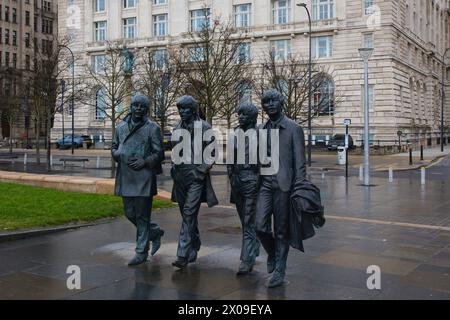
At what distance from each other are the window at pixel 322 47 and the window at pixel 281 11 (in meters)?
4.35

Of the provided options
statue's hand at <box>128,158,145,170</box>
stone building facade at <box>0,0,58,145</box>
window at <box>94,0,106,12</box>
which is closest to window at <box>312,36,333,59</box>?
window at <box>94,0,106,12</box>

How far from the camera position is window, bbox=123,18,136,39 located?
70938 mm

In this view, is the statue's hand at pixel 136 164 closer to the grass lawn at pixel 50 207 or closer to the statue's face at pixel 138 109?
the statue's face at pixel 138 109

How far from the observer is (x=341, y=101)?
5572 centimetres

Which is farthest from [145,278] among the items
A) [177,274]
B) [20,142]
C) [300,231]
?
[20,142]

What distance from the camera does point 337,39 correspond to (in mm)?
58094

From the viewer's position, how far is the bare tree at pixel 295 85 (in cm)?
3909

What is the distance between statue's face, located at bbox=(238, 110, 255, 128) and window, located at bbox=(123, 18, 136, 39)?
67.0m

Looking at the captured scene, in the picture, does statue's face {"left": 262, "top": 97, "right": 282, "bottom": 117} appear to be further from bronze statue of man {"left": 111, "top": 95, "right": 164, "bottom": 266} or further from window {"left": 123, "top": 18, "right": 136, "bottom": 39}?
window {"left": 123, "top": 18, "right": 136, "bottom": 39}

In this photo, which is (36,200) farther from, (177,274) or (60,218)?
(177,274)

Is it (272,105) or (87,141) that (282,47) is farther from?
(272,105)

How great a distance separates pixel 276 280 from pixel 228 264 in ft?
4.00

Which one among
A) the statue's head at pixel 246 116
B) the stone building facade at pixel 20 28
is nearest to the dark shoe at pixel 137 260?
the statue's head at pixel 246 116
